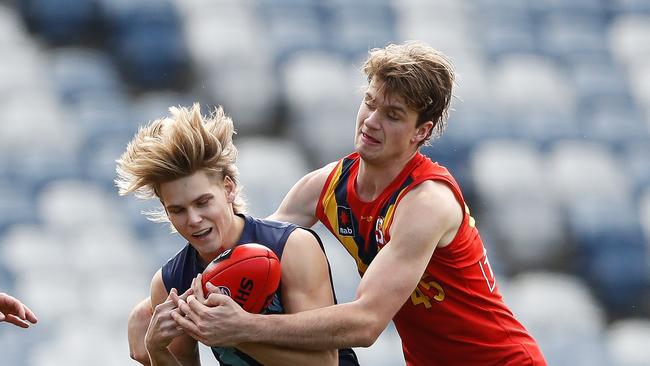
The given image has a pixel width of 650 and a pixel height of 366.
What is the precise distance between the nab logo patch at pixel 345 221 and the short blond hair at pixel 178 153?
482mm

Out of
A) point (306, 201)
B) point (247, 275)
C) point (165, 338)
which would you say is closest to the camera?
point (247, 275)

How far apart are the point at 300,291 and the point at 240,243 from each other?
264 millimetres

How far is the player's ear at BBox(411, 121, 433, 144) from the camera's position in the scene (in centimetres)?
421

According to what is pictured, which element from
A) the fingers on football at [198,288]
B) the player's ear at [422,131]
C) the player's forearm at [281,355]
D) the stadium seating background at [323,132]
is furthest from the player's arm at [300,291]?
the stadium seating background at [323,132]

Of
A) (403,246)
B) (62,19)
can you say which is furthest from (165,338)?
(62,19)

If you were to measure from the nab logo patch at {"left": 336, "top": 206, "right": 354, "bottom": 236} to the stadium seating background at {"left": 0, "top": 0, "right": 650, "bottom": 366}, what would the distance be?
3.24 m

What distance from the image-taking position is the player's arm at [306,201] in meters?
4.57

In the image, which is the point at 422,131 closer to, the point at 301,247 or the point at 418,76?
the point at 418,76

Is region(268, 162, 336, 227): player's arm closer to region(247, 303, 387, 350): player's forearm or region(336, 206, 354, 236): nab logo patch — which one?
region(336, 206, 354, 236): nab logo patch

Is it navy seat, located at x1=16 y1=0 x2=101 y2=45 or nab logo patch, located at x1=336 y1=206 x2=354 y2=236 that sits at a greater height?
navy seat, located at x1=16 y1=0 x2=101 y2=45

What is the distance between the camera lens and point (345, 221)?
4.39 metres

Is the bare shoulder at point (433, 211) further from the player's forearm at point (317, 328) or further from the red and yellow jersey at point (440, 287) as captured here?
the player's forearm at point (317, 328)

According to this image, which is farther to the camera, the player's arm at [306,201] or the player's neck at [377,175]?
the player's arm at [306,201]

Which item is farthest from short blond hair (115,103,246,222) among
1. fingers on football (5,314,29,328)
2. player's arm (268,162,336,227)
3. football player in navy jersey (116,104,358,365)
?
fingers on football (5,314,29,328)
